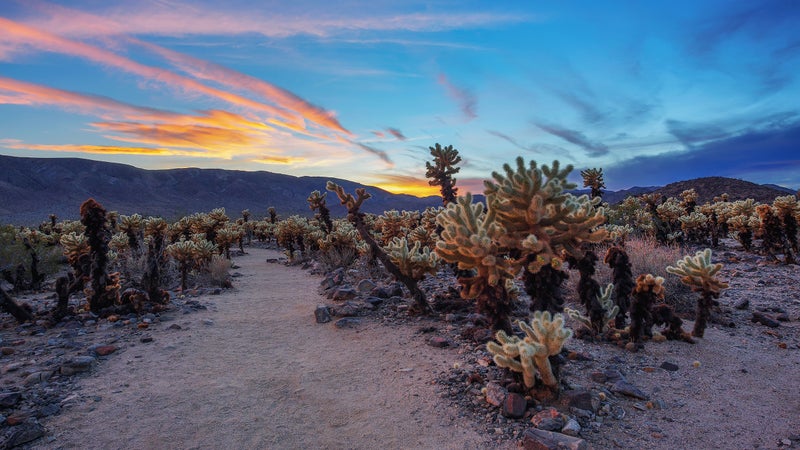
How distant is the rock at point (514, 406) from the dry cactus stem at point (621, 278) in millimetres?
2665

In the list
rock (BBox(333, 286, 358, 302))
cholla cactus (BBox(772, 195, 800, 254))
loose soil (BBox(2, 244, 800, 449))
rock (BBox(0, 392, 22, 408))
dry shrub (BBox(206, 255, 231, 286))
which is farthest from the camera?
dry shrub (BBox(206, 255, 231, 286))

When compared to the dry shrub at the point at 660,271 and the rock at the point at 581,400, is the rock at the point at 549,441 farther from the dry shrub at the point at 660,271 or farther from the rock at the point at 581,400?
the dry shrub at the point at 660,271

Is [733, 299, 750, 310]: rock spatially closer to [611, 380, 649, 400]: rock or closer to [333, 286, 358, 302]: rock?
[611, 380, 649, 400]: rock

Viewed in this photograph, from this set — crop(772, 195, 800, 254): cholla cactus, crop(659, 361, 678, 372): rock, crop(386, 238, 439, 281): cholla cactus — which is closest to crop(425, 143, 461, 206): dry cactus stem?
crop(386, 238, 439, 281): cholla cactus

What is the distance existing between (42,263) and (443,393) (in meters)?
12.4

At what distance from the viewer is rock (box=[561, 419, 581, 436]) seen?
11.2 feet

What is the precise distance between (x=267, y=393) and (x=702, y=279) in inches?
218

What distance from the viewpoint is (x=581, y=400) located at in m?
3.82

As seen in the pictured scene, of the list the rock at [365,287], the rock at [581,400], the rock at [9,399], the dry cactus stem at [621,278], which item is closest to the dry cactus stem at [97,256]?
the rock at [9,399]

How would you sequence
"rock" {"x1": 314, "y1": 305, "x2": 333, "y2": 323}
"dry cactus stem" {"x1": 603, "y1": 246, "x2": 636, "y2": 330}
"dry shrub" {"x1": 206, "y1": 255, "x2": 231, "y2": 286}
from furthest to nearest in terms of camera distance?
1. "dry shrub" {"x1": 206, "y1": 255, "x2": 231, "y2": 286}
2. "rock" {"x1": 314, "y1": 305, "x2": 333, "y2": 323}
3. "dry cactus stem" {"x1": 603, "y1": 246, "x2": 636, "y2": 330}

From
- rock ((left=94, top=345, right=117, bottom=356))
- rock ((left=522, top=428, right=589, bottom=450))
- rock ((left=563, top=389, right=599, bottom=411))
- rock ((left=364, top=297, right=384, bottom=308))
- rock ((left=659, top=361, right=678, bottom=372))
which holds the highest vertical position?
rock ((left=659, top=361, right=678, bottom=372))

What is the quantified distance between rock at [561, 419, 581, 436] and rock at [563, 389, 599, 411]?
33 cm

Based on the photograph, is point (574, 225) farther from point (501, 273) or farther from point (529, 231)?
point (501, 273)

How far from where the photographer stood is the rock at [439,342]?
556 centimetres
